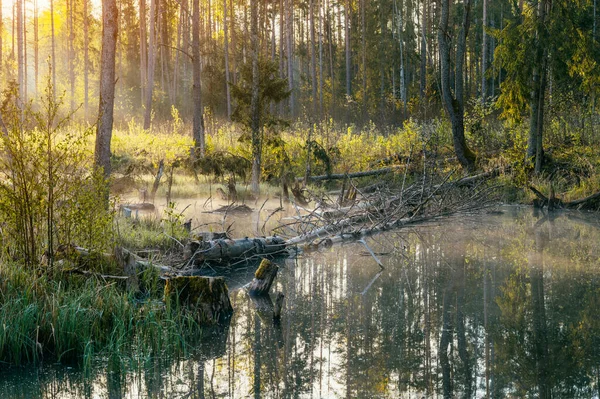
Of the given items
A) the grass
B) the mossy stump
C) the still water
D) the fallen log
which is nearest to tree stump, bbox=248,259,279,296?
the still water

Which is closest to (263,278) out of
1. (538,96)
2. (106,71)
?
(106,71)

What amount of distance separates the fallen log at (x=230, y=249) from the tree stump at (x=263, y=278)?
97 centimetres

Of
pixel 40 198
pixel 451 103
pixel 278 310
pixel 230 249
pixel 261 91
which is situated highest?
pixel 261 91

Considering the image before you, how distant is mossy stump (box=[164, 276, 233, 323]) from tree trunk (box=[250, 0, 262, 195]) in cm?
1012

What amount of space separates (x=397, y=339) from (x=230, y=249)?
3440mm

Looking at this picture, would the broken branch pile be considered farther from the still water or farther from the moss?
the moss

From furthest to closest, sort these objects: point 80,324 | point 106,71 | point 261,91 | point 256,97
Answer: point 261,91
point 256,97
point 106,71
point 80,324

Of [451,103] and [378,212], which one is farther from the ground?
[451,103]

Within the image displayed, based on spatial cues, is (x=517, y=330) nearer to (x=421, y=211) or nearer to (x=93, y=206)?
(x=93, y=206)

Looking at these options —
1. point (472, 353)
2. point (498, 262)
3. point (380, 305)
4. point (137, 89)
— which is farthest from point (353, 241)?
point (137, 89)

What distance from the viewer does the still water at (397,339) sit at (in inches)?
174

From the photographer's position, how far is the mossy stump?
5984 mm

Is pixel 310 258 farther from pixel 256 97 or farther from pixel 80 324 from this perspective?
pixel 256 97

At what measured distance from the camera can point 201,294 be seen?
238 inches
